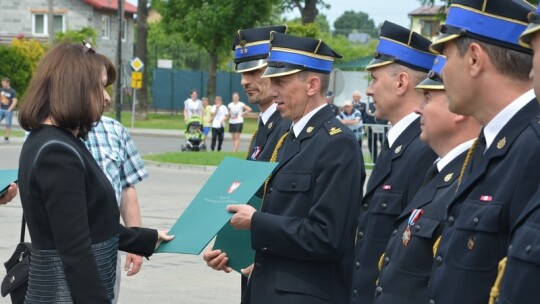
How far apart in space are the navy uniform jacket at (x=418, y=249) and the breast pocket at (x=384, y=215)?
551 mm

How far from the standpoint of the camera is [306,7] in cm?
4306

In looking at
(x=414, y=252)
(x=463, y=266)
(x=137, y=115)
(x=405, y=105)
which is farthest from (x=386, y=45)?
(x=137, y=115)

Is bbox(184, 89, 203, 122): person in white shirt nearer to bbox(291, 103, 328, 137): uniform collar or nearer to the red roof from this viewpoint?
bbox(291, 103, 328, 137): uniform collar

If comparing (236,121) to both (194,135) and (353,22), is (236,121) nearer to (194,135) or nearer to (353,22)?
(194,135)

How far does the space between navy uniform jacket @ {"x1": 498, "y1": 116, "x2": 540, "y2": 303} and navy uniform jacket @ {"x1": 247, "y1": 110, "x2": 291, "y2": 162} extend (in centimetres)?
295

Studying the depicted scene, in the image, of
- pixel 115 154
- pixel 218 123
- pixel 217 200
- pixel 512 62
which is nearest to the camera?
pixel 512 62

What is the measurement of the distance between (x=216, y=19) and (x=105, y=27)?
2497 cm

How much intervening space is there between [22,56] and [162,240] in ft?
158

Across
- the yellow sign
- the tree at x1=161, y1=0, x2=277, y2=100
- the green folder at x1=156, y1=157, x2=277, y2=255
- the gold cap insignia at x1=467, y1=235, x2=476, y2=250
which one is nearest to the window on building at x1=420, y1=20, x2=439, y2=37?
the green folder at x1=156, y1=157, x2=277, y2=255

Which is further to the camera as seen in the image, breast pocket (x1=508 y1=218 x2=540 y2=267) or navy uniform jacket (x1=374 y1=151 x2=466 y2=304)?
navy uniform jacket (x1=374 y1=151 x2=466 y2=304)

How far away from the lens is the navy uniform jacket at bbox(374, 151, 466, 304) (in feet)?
12.5

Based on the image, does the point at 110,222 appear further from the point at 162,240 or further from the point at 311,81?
the point at 311,81

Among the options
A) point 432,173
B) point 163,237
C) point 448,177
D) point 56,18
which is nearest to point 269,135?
point 163,237

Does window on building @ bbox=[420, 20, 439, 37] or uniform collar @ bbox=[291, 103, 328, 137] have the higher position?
window on building @ bbox=[420, 20, 439, 37]
